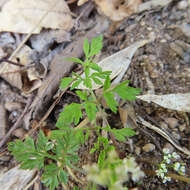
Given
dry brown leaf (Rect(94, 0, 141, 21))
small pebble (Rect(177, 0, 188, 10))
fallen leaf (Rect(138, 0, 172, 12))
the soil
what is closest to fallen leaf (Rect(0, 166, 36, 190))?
the soil

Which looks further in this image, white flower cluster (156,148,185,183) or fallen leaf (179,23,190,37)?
fallen leaf (179,23,190,37)

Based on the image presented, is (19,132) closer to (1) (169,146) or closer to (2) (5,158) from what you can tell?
(2) (5,158)

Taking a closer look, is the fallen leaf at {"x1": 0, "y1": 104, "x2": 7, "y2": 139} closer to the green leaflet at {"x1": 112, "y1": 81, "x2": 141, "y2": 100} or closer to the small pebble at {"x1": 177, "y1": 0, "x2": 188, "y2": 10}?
the green leaflet at {"x1": 112, "y1": 81, "x2": 141, "y2": 100}

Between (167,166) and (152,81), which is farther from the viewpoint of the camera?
(152,81)

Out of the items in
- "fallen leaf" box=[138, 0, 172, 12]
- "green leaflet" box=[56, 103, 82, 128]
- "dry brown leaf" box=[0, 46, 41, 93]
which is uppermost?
"fallen leaf" box=[138, 0, 172, 12]

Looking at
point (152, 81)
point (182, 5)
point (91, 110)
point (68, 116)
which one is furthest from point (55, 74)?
point (182, 5)

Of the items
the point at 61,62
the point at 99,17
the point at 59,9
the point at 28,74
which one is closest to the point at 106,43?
the point at 99,17

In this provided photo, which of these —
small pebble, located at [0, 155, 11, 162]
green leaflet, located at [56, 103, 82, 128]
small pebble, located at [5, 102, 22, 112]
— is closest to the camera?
green leaflet, located at [56, 103, 82, 128]
